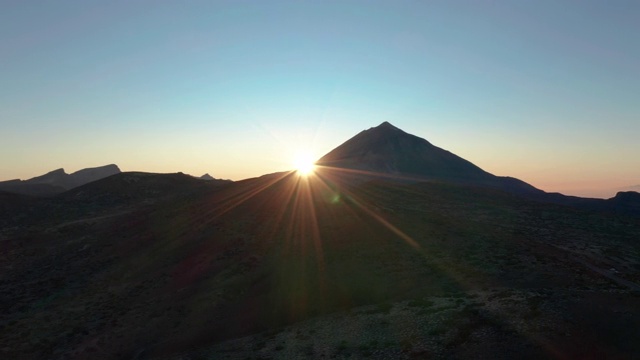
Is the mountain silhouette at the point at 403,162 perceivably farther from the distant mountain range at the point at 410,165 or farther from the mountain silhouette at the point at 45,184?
the mountain silhouette at the point at 45,184

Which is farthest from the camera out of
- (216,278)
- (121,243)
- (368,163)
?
(368,163)

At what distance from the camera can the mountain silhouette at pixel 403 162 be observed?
133625mm

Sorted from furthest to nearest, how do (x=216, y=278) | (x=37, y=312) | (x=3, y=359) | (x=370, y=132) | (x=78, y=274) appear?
(x=370, y=132), (x=78, y=274), (x=216, y=278), (x=37, y=312), (x=3, y=359)

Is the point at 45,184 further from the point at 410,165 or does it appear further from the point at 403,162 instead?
the point at 410,165

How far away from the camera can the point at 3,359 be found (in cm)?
3139

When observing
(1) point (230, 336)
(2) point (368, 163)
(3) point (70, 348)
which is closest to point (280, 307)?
(1) point (230, 336)

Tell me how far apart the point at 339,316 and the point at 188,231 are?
1149 inches

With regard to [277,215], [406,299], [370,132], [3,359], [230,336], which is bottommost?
[3,359]

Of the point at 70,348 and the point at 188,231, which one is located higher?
the point at 188,231

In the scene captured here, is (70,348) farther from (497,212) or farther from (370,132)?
(370,132)

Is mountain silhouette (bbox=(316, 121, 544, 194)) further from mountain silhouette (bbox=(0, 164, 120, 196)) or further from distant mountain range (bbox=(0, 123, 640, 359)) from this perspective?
mountain silhouette (bbox=(0, 164, 120, 196))

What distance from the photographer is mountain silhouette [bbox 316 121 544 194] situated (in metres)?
134

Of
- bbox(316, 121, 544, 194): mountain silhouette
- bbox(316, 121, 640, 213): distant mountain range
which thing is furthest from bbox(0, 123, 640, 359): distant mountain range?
bbox(316, 121, 544, 194): mountain silhouette

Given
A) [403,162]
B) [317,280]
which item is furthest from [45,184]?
[317,280]
